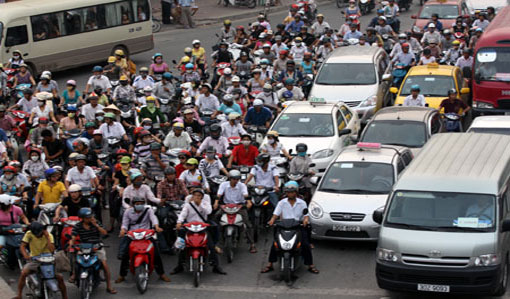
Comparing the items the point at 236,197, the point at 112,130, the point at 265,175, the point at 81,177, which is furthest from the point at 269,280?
the point at 112,130

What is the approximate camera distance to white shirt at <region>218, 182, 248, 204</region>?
16.6 m

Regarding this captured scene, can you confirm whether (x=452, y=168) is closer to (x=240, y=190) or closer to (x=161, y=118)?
(x=240, y=190)

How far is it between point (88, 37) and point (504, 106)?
14.6 meters

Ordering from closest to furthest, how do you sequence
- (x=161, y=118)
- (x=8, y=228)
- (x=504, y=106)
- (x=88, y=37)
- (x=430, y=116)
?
(x=8, y=228)
(x=430, y=116)
(x=161, y=118)
(x=504, y=106)
(x=88, y=37)

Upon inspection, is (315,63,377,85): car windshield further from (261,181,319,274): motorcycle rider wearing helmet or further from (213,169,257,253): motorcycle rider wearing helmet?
(261,181,319,274): motorcycle rider wearing helmet

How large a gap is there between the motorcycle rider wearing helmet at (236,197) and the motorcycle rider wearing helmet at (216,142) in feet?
7.69

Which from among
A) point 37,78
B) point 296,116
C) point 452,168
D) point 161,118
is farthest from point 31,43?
point 452,168

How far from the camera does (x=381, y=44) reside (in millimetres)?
29047

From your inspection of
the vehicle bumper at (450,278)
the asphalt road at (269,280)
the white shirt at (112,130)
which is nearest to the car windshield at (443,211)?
the vehicle bumper at (450,278)

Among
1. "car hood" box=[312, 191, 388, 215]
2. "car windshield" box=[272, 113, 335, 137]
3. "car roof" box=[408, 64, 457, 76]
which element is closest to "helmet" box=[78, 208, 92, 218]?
"car hood" box=[312, 191, 388, 215]

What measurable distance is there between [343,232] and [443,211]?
274cm

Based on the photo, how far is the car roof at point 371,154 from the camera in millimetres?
17266

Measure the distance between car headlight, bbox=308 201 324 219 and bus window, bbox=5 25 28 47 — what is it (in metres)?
15.6

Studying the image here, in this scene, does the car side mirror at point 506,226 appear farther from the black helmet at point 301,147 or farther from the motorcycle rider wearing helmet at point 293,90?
the motorcycle rider wearing helmet at point 293,90
